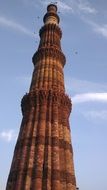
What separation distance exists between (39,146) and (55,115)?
10.0 feet

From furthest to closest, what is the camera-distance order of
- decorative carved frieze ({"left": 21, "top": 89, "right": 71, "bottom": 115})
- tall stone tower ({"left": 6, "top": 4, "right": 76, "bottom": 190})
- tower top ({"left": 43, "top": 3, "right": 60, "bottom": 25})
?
tower top ({"left": 43, "top": 3, "right": 60, "bottom": 25})
decorative carved frieze ({"left": 21, "top": 89, "right": 71, "bottom": 115})
tall stone tower ({"left": 6, "top": 4, "right": 76, "bottom": 190})

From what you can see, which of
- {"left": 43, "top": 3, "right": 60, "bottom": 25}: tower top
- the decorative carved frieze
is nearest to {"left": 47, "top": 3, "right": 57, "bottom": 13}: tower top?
{"left": 43, "top": 3, "right": 60, "bottom": 25}: tower top

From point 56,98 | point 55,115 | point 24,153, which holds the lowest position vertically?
point 24,153

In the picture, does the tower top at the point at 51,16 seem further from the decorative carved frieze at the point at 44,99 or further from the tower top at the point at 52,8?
the decorative carved frieze at the point at 44,99

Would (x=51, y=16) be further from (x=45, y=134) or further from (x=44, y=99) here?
(x=45, y=134)

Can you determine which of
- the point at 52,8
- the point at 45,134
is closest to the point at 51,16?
the point at 52,8

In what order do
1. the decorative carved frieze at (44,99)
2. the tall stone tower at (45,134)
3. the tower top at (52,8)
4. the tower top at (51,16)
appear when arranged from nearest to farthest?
the tall stone tower at (45,134)
the decorative carved frieze at (44,99)
the tower top at (51,16)
the tower top at (52,8)

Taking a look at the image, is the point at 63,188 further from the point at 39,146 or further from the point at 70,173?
the point at 39,146

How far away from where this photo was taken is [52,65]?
2852 centimetres

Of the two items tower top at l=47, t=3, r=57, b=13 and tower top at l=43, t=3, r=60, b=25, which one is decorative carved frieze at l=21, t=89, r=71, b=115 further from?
tower top at l=47, t=3, r=57, b=13

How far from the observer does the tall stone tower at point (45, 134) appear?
20734 millimetres

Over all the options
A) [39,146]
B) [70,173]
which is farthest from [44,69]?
[70,173]

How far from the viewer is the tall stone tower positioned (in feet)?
68.0

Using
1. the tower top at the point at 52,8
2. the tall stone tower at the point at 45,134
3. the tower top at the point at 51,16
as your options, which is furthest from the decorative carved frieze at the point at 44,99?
the tower top at the point at 52,8
